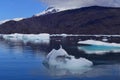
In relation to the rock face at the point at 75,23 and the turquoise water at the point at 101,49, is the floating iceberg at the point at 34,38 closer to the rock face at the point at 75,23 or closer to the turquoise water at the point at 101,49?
the turquoise water at the point at 101,49

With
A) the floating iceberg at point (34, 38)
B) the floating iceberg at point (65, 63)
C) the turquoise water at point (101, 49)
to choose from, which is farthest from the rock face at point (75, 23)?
the floating iceberg at point (65, 63)

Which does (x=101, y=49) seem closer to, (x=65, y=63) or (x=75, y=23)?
(x=65, y=63)

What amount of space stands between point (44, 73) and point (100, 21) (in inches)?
5001

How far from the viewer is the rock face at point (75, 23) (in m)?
127

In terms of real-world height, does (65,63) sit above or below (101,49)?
above

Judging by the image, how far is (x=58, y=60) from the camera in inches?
643

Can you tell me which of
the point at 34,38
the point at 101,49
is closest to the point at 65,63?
the point at 101,49

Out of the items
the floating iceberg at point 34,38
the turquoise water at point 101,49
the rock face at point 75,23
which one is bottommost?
the turquoise water at point 101,49

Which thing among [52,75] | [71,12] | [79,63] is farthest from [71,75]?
[71,12]

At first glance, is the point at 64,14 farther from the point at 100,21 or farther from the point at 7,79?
the point at 7,79

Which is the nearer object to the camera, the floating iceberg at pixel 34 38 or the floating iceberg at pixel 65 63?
the floating iceberg at pixel 65 63

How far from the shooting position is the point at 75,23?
143250 millimetres

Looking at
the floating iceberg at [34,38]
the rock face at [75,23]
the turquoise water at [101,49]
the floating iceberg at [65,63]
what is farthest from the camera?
the rock face at [75,23]

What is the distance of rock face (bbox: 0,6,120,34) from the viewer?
127 metres
